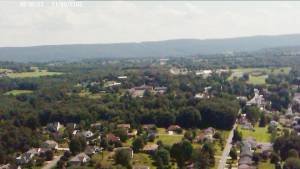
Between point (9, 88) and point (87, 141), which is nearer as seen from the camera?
point (87, 141)

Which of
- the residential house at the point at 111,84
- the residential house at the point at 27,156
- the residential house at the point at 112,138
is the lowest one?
the residential house at the point at 27,156

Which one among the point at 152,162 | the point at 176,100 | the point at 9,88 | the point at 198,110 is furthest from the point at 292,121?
the point at 9,88

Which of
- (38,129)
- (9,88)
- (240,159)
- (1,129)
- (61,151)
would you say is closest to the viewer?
(240,159)

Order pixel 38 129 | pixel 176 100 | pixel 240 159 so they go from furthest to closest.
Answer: pixel 176 100, pixel 38 129, pixel 240 159

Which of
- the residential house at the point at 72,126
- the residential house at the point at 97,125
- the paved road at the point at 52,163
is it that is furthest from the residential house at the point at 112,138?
the residential house at the point at 72,126

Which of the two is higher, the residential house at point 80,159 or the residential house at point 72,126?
the residential house at point 72,126

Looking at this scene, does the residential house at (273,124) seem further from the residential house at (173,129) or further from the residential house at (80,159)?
the residential house at (80,159)

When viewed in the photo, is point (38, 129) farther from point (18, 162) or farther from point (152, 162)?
point (152, 162)
